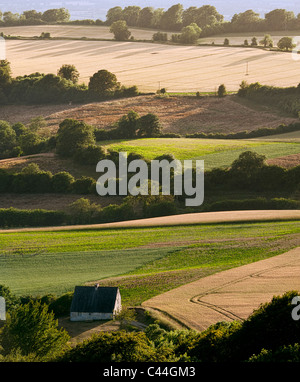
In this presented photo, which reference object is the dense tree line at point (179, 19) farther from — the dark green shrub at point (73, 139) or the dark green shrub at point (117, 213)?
the dark green shrub at point (117, 213)

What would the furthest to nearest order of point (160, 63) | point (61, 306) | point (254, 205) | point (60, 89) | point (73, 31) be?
point (73, 31) → point (160, 63) → point (60, 89) → point (254, 205) → point (61, 306)

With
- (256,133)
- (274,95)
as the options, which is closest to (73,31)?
(274,95)

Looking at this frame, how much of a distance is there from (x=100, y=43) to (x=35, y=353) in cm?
9979

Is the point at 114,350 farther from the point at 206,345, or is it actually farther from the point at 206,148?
the point at 206,148

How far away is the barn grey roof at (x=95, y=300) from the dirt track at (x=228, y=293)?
5.24ft

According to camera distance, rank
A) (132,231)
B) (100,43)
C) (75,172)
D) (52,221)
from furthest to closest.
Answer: (100,43), (75,172), (52,221), (132,231)

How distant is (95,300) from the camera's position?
3041 centimetres

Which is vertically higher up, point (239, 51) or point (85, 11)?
point (85, 11)

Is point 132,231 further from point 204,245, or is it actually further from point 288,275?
point 288,275

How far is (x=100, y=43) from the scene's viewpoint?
11931 centimetres

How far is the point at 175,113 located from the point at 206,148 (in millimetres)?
15425

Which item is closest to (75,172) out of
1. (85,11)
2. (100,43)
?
(100,43)

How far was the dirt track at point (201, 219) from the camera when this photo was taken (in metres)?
44.2
